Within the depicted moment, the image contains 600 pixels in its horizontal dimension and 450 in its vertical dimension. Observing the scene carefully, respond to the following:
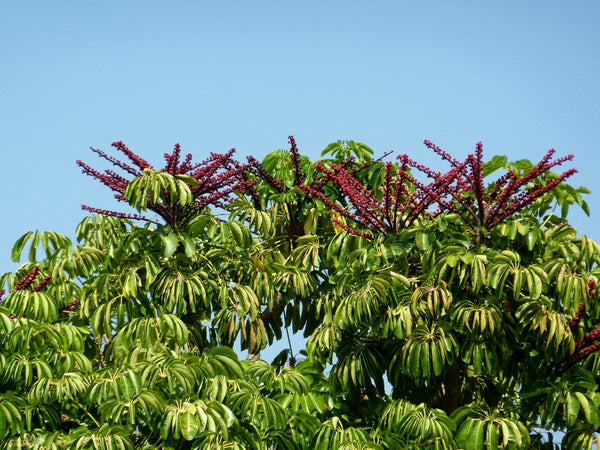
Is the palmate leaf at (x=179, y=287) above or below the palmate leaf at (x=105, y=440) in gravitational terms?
above

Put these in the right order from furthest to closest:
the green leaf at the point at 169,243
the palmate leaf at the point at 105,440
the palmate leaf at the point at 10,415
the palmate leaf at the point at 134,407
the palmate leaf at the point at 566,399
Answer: the green leaf at the point at 169,243 < the palmate leaf at the point at 10,415 < the palmate leaf at the point at 566,399 < the palmate leaf at the point at 134,407 < the palmate leaf at the point at 105,440

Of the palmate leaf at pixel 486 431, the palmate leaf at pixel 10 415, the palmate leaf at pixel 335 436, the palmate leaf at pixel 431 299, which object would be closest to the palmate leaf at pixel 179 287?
the palmate leaf at pixel 10 415

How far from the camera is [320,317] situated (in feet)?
22.9

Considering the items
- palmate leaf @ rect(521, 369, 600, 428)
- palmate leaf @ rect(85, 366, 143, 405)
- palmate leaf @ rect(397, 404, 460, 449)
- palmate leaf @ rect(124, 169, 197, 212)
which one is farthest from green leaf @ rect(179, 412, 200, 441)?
palmate leaf @ rect(521, 369, 600, 428)

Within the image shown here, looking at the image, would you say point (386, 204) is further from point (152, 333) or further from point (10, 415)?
point (10, 415)

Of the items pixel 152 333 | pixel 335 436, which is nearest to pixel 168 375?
pixel 152 333

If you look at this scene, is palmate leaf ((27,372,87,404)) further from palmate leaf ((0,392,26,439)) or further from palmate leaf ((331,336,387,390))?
palmate leaf ((331,336,387,390))

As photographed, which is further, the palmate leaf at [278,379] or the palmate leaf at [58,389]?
the palmate leaf at [278,379]

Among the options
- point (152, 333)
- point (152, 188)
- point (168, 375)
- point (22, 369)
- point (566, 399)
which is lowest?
point (566, 399)

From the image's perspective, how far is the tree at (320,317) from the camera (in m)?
5.59

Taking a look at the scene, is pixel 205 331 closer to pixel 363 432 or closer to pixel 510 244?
Result: pixel 363 432

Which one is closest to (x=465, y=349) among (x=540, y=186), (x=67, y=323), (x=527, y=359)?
(x=527, y=359)

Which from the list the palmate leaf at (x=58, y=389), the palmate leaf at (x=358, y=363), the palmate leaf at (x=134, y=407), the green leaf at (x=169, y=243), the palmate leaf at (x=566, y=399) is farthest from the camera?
the green leaf at (x=169, y=243)

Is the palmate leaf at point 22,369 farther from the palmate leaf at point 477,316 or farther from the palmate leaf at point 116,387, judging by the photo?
the palmate leaf at point 477,316
